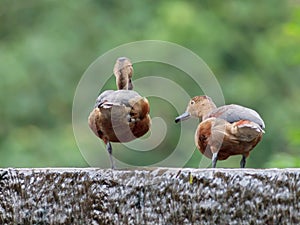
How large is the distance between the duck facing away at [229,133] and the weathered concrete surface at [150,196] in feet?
1.79

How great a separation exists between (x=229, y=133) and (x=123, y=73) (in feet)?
1.24

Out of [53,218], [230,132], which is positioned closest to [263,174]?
[53,218]

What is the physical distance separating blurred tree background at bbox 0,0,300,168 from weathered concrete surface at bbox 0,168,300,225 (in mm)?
5510

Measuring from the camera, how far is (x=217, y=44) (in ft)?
29.7

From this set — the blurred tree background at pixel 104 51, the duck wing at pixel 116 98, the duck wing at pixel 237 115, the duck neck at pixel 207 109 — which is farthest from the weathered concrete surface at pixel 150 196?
the blurred tree background at pixel 104 51

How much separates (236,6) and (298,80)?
4.13 ft

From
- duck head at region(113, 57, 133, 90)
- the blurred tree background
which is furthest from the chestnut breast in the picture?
the blurred tree background

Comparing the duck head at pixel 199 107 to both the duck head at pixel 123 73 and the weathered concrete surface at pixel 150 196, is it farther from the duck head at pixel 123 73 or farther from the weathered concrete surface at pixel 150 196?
the weathered concrete surface at pixel 150 196

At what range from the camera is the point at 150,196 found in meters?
1.62

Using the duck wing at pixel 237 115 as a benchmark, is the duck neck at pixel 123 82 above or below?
above

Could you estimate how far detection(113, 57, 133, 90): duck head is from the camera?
7.64 feet

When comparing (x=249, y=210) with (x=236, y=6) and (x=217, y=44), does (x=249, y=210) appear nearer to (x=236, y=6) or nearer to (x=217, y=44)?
(x=217, y=44)

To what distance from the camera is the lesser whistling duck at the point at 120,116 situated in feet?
7.18

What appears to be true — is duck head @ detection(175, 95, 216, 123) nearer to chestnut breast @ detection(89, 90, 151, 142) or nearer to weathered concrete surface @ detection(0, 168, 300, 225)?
chestnut breast @ detection(89, 90, 151, 142)
